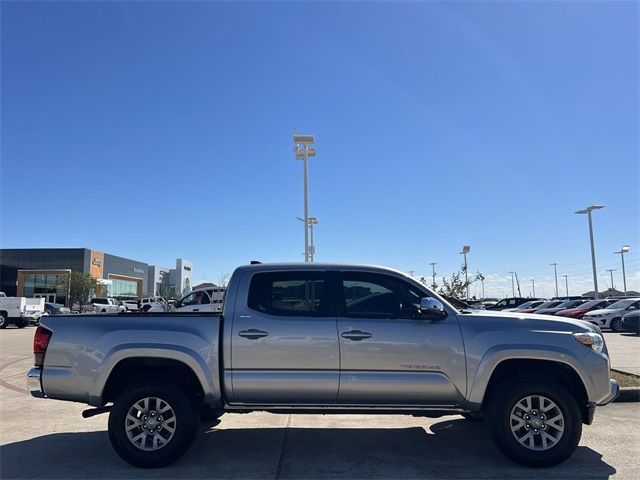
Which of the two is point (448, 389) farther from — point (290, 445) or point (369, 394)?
point (290, 445)

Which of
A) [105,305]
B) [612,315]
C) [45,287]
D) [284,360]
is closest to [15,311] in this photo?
[105,305]

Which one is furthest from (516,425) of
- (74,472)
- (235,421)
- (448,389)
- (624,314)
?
(624,314)

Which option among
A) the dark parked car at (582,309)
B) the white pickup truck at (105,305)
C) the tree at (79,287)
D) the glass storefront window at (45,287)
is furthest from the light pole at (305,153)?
the glass storefront window at (45,287)

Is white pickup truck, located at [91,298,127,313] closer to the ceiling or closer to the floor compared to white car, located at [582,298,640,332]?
closer to the ceiling

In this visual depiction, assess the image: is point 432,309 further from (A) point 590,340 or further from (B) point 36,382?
(B) point 36,382

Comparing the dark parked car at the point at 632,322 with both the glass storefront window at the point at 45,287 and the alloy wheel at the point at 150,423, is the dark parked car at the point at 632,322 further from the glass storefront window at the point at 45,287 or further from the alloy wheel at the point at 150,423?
the glass storefront window at the point at 45,287

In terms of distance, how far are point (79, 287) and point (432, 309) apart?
58715 millimetres

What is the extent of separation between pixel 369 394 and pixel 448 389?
779 mm

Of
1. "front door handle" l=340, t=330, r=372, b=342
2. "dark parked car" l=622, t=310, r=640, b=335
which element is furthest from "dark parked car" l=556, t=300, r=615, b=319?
Result: "front door handle" l=340, t=330, r=372, b=342

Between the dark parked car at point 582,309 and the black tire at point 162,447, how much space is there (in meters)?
24.9

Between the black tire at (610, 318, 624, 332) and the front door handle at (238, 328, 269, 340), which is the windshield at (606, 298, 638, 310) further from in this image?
the front door handle at (238, 328, 269, 340)

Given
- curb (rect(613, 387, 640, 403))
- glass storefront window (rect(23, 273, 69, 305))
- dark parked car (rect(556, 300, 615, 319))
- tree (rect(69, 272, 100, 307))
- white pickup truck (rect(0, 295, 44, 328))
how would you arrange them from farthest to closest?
glass storefront window (rect(23, 273, 69, 305)), tree (rect(69, 272, 100, 307)), white pickup truck (rect(0, 295, 44, 328)), dark parked car (rect(556, 300, 615, 319)), curb (rect(613, 387, 640, 403))

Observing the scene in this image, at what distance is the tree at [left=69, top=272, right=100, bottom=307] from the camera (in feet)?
185

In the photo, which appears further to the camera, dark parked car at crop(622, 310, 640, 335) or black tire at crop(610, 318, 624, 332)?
black tire at crop(610, 318, 624, 332)
